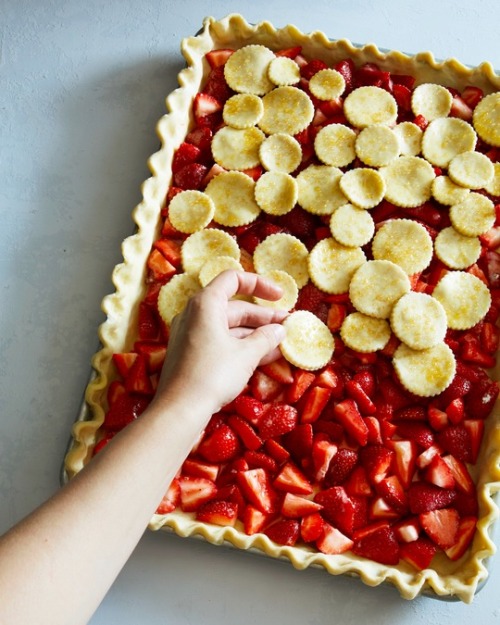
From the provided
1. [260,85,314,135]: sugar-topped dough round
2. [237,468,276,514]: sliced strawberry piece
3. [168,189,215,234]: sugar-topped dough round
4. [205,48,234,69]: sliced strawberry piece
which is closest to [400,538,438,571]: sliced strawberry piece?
[237,468,276,514]: sliced strawberry piece

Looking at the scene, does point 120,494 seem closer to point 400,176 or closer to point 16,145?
point 400,176

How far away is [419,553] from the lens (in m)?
1.95

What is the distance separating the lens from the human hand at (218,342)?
5.61 ft

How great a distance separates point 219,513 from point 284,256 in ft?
2.62

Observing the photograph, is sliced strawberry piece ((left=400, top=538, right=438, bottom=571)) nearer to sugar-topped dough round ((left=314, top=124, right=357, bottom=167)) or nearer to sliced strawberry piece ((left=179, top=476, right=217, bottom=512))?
sliced strawberry piece ((left=179, top=476, right=217, bottom=512))

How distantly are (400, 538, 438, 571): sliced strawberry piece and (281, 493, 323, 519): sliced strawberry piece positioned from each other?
25cm

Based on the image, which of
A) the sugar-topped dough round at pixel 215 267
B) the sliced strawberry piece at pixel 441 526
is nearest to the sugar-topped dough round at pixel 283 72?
the sugar-topped dough round at pixel 215 267

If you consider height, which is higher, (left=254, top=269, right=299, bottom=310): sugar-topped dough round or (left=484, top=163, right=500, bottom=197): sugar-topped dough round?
(left=484, top=163, right=500, bottom=197): sugar-topped dough round

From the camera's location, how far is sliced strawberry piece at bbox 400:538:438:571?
195 cm

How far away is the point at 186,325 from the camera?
71.6 inches

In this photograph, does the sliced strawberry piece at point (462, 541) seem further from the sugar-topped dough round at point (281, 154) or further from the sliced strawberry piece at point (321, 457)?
the sugar-topped dough round at point (281, 154)

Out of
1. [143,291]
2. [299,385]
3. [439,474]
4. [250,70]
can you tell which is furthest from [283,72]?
[439,474]

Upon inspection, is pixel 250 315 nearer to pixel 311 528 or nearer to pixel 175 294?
pixel 175 294

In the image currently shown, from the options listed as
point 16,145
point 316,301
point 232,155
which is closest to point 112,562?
point 316,301
